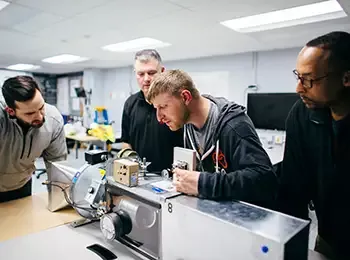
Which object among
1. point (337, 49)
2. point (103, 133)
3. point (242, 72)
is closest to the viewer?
point (337, 49)

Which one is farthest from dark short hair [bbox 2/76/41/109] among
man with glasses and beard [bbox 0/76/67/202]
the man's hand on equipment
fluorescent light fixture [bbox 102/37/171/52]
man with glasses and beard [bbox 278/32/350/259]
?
fluorescent light fixture [bbox 102/37/171/52]

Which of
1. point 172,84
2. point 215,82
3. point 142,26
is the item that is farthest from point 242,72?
point 172,84

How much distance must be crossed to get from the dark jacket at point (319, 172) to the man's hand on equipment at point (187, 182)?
46 cm

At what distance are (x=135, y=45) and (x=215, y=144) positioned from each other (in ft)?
13.0

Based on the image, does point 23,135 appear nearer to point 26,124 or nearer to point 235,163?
point 26,124

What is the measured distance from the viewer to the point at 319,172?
1.05 metres

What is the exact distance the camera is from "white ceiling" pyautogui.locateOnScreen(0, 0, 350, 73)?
8.52 ft

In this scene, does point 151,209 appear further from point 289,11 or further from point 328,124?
point 289,11

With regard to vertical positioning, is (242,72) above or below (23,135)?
above

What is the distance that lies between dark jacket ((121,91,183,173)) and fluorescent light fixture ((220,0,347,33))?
193cm

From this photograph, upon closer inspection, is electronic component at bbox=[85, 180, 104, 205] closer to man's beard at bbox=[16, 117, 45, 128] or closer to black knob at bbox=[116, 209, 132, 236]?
black knob at bbox=[116, 209, 132, 236]

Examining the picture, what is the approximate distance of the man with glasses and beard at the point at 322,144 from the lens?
A: 87cm

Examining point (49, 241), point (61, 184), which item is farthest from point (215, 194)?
point (61, 184)

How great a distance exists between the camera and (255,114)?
444cm
